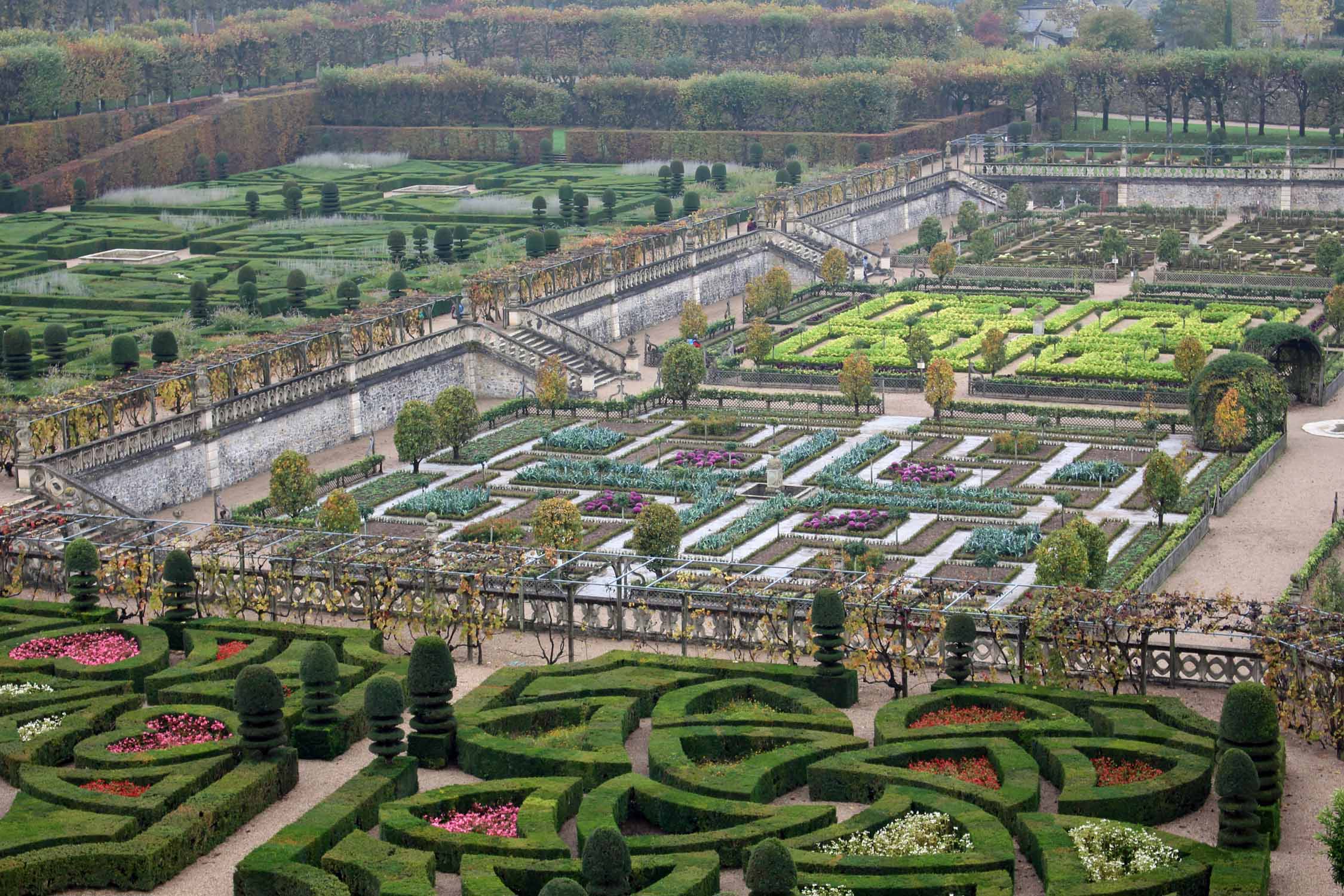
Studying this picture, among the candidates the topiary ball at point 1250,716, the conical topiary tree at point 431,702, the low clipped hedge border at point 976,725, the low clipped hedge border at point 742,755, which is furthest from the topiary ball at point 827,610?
the topiary ball at point 1250,716

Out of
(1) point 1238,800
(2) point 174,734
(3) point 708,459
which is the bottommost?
(3) point 708,459

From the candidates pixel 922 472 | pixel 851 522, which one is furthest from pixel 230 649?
pixel 922 472

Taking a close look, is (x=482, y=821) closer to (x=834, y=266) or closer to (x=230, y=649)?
(x=230, y=649)

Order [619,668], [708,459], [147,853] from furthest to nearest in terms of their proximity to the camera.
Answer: [708,459] < [619,668] < [147,853]

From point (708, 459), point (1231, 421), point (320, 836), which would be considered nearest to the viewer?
point (320, 836)

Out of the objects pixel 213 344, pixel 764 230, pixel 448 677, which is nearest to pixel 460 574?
pixel 448 677

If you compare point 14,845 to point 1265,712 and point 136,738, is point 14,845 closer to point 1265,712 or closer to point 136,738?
point 136,738
